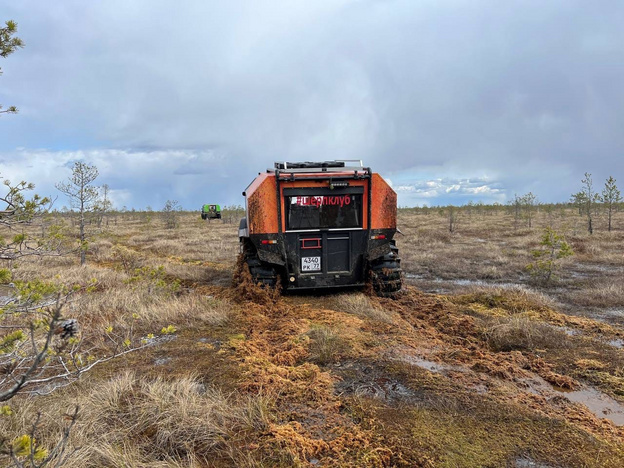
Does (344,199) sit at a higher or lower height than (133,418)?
higher

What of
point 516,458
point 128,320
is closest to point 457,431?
point 516,458

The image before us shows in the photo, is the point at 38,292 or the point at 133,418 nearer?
the point at 38,292

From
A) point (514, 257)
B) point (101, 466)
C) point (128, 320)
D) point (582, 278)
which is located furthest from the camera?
point (514, 257)

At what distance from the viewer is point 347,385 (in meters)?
3.97

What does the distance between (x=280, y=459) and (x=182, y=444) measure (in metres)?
0.80

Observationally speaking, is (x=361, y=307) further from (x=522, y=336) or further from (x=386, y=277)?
(x=522, y=336)

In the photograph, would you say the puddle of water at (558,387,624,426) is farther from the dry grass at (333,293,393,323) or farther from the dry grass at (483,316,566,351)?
the dry grass at (333,293,393,323)

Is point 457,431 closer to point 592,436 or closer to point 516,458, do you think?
point 516,458

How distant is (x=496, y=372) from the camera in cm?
423

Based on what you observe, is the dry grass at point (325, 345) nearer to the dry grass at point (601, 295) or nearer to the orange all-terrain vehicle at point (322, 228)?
the orange all-terrain vehicle at point (322, 228)

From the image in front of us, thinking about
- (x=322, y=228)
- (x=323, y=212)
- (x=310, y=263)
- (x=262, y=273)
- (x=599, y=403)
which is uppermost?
(x=323, y=212)

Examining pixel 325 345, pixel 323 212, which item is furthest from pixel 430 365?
pixel 323 212

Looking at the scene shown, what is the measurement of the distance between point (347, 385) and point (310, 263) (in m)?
4.07

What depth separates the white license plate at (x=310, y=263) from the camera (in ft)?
25.8
